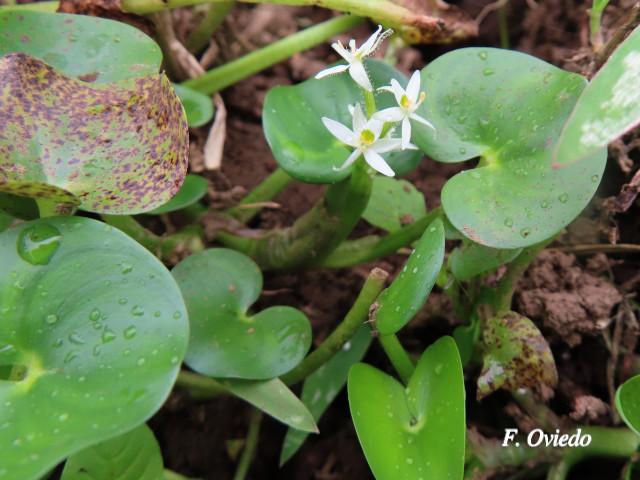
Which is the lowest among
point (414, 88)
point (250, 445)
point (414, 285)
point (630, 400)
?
point (250, 445)

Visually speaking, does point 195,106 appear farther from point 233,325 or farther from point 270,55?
point 233,325

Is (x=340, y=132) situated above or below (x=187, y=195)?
above

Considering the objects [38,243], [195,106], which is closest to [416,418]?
[38,243]

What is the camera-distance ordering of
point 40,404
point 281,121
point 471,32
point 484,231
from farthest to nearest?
point 471,32 → point 281,121 → point 484,231 → point 40,404

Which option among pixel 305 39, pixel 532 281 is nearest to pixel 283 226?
pixel 305 39

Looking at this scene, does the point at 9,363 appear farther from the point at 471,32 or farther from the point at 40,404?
the point at 471,32

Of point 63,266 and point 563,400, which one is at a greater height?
point 63,266

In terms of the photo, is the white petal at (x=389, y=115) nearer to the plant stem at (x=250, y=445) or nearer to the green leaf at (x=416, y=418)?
the green leaf at (x=416, y=418)

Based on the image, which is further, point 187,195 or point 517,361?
point 187,195
